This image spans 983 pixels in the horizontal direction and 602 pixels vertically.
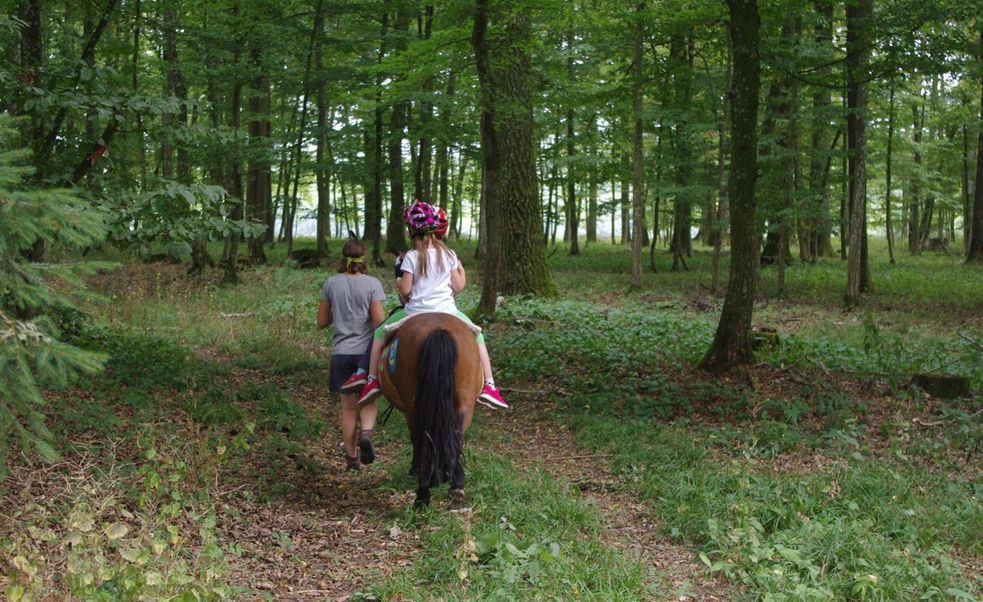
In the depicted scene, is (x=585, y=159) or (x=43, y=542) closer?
(x=43, y=542)

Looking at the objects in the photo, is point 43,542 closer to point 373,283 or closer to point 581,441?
point 373,283

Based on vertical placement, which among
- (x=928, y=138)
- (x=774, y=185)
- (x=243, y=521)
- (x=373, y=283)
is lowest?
(x=243, y=521)

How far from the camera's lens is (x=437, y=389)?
573cm

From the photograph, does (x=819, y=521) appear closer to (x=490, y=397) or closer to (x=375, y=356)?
(x=490, y=397)

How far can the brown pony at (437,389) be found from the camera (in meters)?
5.73

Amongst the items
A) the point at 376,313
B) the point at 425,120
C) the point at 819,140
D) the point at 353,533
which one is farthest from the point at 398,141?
the point at 353,533

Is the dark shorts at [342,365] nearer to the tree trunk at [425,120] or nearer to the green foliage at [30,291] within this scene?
the green foliage at [30,291]

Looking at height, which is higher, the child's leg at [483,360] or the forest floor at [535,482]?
the child's leg at [483,360]

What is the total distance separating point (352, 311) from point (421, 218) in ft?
4.08

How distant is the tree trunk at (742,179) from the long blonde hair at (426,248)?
4.86 m

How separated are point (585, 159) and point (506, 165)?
6.90 meters

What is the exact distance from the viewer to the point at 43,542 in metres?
4.87

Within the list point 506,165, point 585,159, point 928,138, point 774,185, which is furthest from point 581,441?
point 928,138

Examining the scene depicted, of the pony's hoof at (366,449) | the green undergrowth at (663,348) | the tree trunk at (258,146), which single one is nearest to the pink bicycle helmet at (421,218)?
the pony's hoof at (366,449)
